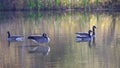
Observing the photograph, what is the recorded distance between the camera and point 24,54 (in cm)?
2142

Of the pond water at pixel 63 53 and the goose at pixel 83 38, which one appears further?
the goose at pixel 83 38

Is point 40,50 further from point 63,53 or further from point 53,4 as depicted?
point 53,4

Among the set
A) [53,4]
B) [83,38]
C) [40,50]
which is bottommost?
[40,50]

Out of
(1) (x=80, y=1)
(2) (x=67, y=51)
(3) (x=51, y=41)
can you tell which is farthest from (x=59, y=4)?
(2) (x=67, y=51)

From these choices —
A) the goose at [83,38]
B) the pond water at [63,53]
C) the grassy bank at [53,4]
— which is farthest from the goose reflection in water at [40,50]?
the grassy bank at [53,4]

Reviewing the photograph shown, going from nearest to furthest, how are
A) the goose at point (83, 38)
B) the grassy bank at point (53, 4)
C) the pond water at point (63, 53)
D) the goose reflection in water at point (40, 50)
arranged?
the pond water at point (63, 53), the goose reflection in water at point (40, 50), the goose at point (83, 38), the grassy bank at point (53, 4)

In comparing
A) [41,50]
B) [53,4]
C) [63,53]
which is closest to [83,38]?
[41,50]

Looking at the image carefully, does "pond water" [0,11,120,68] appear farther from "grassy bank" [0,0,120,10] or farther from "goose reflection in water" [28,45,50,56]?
"grassy bank" [0,0,120,10]

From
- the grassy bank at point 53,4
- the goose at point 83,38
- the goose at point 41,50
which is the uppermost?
the grassy bank at point 53,4

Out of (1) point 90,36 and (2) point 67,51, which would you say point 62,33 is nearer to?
(1) point 90,36

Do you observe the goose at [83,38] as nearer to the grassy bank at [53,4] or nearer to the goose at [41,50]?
the goose at [41,50]

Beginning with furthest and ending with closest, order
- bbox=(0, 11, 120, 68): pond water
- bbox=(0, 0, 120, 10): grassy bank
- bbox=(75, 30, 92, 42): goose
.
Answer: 1. bbox=(0, 0, 120, 10): grassy bank
2. bbox=(75, 30, 92, 42): goose
3. bbox=(0, 11, 120, 68): pond water

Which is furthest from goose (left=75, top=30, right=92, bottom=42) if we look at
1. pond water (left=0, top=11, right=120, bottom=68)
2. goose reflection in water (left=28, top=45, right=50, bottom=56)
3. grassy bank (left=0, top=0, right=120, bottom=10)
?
grassy bank (left=0, top=0, right=120, bottom=10)

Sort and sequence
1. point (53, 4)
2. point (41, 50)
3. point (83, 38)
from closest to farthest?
point (41, 50) → point (83, 38) → point (53, 4)
